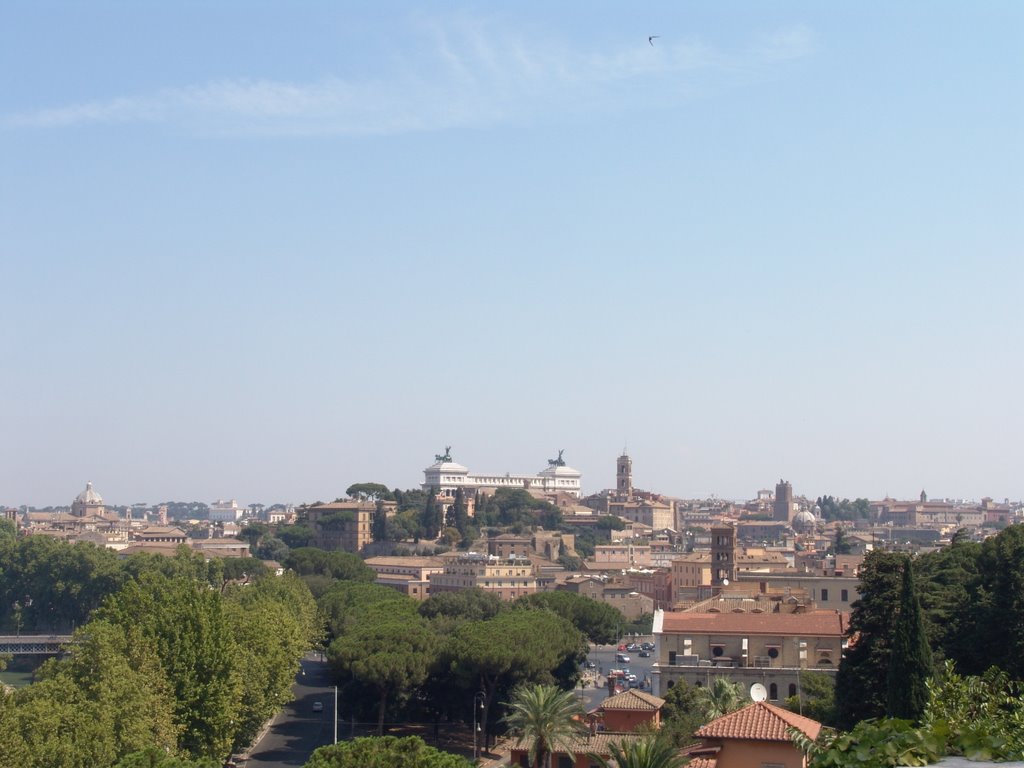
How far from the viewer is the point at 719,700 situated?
3384 centimetres

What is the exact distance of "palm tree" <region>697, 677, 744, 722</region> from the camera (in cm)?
3209

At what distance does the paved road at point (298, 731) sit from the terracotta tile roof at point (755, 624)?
11449 millimetres

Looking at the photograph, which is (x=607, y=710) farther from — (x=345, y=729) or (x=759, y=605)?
(x=759, y=605)

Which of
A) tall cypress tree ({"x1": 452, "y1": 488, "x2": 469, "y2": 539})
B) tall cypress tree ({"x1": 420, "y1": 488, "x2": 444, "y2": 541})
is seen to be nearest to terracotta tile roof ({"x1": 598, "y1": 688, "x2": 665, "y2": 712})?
tall cypress tree ({"x1": 452, "y1": 488, "x2": 469, "y2": 539})

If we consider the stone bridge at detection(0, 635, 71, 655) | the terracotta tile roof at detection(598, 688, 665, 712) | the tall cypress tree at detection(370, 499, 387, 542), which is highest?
the tall cypress tree at detection(370, 499, 387, 542)

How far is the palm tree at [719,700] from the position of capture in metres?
32.1

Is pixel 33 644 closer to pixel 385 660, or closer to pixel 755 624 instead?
Result: pixel 385 660

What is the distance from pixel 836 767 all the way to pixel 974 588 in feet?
101

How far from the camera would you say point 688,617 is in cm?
4250

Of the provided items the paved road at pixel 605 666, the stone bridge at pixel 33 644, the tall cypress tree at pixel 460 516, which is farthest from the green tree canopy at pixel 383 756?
the tall cypress tree at pixel 460 516

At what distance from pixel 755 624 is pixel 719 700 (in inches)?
329

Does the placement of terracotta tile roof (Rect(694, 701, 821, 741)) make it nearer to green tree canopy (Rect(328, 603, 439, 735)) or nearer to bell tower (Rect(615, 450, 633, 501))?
green tree canopy (Rect(328, 603, 439, 735))

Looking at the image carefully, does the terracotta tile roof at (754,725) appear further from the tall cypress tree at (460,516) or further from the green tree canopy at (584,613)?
the tall cypress tree at (460,516)

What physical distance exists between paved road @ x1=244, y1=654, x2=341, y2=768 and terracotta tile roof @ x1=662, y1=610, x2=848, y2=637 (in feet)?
37.6
